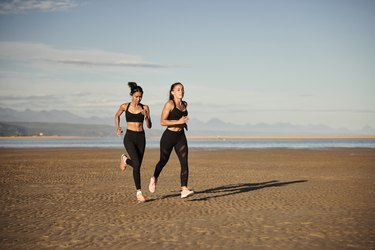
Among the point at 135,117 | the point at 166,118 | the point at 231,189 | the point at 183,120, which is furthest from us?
the point at 231,189

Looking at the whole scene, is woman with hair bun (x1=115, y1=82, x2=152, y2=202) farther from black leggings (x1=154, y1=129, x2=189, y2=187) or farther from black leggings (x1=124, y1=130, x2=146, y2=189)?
black leggings (x1=154, y1=129, x2=189, y2=187)

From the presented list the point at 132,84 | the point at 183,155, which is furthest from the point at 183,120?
the point at 132,84

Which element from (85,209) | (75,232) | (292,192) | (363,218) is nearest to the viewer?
(75,232)

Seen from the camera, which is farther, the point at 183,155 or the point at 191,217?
the point at 183,155

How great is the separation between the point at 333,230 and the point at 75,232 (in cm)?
388

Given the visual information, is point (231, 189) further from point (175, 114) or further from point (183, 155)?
point (175, 114)

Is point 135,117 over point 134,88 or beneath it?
beneath

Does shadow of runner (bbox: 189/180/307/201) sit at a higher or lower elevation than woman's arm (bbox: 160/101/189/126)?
lower

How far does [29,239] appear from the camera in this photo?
5371 mm

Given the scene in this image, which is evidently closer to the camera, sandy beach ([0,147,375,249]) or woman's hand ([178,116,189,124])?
sandy beach ([0,147,375,249])

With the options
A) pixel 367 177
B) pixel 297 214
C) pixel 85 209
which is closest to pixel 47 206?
pixel 85 209

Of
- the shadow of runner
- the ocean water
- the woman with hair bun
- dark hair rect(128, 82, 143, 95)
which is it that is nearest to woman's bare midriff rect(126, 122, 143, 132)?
the woman with hair bun

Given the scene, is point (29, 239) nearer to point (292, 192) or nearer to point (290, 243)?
point (290, 243)

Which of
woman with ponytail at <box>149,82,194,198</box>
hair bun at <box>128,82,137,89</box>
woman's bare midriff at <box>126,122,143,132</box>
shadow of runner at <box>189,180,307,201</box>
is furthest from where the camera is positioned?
shadow of runner at <box>189,180,307,201</box>
